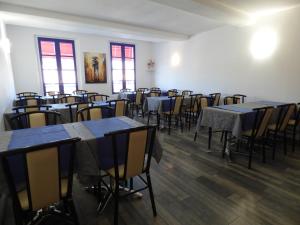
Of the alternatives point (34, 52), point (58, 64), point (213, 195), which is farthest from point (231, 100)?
point (34, 52)

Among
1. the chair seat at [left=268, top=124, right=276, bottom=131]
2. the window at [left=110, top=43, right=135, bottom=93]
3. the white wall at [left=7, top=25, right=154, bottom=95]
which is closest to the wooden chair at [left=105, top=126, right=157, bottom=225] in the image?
the chair seat at [left=268, top=124, right=276, bottom=131]

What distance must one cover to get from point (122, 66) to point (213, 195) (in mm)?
6695

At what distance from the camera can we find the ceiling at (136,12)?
366 cm

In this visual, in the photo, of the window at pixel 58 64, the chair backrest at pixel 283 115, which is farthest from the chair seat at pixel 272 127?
the window at pixel 58 64

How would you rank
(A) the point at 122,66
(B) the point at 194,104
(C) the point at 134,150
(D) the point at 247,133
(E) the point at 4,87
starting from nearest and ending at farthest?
(C) the point at 134,150
(D) the point at 247,133
(E) the point at 4,87
(B) the point at 194,104
(A) the point at 122,66

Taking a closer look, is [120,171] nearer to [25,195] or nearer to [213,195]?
[25,195]

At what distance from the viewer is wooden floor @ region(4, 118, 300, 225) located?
1.78 metres

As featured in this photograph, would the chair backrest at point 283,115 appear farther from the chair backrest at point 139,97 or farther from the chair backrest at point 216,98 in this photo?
the chair backrest at point 139,97

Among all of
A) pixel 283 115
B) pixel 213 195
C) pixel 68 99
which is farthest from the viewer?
pixel 68 99

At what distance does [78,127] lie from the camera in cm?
199

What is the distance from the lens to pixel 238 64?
16.8 feet

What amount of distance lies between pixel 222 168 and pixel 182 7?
2956mm

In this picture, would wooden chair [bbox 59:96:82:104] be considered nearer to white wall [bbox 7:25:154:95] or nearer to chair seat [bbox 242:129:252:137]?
white wall [bbox 7:25:154:95]

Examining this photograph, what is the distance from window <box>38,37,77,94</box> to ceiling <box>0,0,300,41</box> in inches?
65.0
